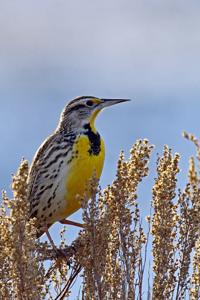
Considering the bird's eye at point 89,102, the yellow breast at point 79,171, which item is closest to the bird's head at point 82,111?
the bird's eye at point 89,102

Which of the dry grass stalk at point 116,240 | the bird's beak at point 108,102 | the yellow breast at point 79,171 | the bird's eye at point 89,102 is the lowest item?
the dry grass stalk at point 116,240

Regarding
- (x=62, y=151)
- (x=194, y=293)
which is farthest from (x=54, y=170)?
(x=194, y=293)

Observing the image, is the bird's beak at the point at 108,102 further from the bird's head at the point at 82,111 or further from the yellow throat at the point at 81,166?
the yellow throat at the point at 81,166

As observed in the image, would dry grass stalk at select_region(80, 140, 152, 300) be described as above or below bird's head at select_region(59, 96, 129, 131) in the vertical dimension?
below

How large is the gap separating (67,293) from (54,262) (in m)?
0.34

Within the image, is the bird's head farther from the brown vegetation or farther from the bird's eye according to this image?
the brown vegetation

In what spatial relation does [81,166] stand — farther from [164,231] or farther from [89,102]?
[164,231]

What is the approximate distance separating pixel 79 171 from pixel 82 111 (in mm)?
675

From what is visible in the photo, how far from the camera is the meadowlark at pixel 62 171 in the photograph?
4.59 m

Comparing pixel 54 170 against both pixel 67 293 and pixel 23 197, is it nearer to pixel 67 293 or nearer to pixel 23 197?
pixel 67 293

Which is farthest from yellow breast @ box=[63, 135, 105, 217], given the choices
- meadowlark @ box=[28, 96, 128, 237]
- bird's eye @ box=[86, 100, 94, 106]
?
bird's eye @ box=[86, 100, 94, 106]

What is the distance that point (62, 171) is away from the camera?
182 inches

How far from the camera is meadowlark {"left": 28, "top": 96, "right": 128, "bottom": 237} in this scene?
Answer: 181 inches

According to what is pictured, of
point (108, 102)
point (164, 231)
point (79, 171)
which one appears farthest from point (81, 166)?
point (164, 231)
